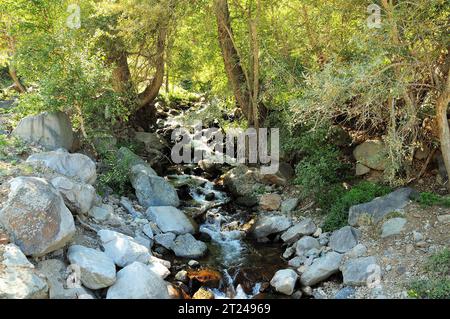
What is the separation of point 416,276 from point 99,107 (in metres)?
8.57

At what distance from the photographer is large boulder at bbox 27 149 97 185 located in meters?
9.09

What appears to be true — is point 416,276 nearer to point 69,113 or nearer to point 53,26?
point 69,113

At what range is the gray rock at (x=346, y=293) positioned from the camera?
720 centimetres

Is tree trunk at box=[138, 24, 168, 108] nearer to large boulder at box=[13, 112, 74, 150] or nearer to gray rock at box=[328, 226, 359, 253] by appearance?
large boulder at box=[13, 112, 74, 150]

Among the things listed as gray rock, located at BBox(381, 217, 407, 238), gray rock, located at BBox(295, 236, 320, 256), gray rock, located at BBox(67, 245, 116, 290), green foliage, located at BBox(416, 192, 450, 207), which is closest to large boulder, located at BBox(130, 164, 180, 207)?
gray rock, located at BBox(67, 245, 116, 290)

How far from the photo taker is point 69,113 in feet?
36.7

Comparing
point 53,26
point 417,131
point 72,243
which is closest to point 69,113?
point 53,26

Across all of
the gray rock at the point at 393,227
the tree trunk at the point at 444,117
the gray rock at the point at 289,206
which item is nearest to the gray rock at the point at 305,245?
the gray rock at the point at 393,227

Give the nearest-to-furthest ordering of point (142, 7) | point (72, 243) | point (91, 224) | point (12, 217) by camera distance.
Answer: point (12, 217), point (72, 243), point (91, 224), point (142, 7)

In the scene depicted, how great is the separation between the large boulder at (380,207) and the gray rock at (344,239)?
0.37 metres

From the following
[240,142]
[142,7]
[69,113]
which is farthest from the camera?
[240,142]

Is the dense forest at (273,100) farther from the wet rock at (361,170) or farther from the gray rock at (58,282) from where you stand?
the gray rock at (58,282)

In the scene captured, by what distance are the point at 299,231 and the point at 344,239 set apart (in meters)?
1.29

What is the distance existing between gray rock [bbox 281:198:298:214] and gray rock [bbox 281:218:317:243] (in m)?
1.06
